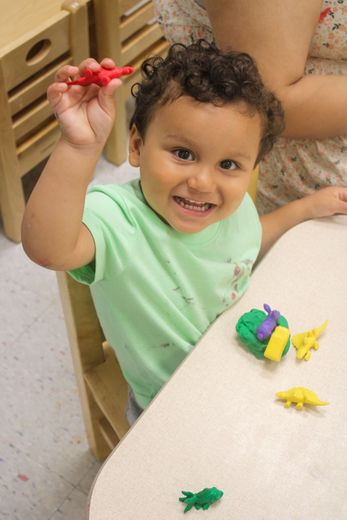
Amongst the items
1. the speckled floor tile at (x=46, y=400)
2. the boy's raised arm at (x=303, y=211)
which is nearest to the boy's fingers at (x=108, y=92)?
the boy's raised arm at (x=303, y=211)

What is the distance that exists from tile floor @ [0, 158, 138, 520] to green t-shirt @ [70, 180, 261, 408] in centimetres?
52

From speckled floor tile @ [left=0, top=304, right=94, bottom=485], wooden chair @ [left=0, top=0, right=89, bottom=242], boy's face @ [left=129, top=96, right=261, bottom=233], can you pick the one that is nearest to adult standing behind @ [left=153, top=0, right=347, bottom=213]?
boy's face @ [left=129, top=96, right=261, bottom=233]

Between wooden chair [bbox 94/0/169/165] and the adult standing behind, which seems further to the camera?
wooden chair [bbox 94/0/169/165]

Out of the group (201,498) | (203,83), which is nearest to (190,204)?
(203,83)

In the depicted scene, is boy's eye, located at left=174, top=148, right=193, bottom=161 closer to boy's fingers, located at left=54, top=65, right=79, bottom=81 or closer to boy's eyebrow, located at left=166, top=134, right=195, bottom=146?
boy's eyebrow, located at left=166, top=134, right=195, bottom=146

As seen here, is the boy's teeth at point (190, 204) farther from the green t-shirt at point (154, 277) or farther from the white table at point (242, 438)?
the white table at point (242, 438)

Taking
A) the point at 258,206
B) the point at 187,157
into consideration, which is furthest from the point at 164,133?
the point at 258,206

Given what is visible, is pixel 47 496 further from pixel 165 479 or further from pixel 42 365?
pixel 165 479

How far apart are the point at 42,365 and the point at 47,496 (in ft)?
1.18

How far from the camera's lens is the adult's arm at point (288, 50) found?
2.91ft

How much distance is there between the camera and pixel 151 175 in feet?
2.53

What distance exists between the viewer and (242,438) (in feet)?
2.29

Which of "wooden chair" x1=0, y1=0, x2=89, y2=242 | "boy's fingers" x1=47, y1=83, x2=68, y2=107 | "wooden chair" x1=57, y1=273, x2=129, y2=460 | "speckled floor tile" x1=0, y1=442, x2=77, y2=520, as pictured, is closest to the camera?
"boy's fingers" x1=47, y1=83, x2=68, y2=107

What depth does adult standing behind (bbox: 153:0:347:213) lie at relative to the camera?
0.89 m
